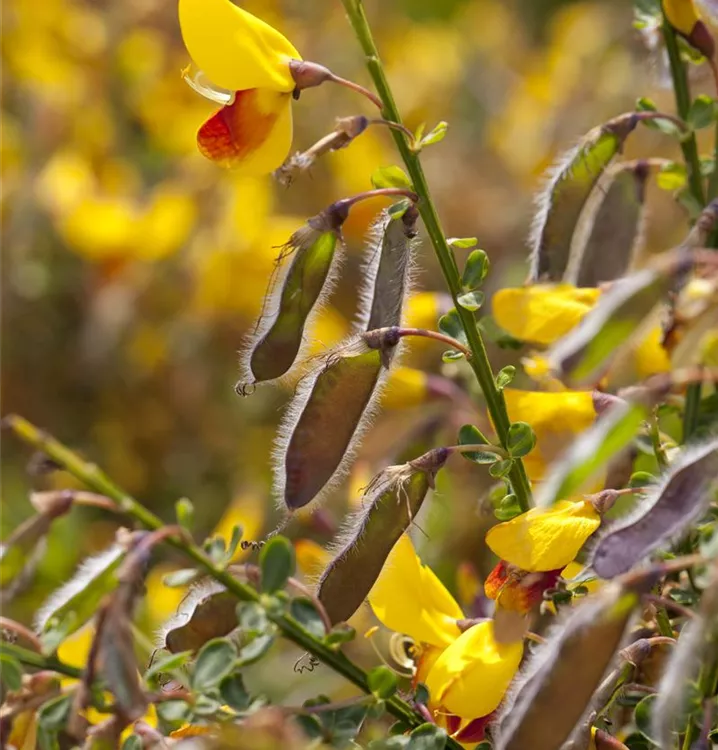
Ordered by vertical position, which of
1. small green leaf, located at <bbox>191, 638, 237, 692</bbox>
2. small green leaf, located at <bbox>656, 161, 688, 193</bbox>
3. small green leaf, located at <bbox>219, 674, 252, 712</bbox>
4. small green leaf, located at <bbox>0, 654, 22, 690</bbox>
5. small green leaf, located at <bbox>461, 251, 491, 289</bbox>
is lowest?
small green leaf, located at <bbox>219, 674, 252, 712</bbox>

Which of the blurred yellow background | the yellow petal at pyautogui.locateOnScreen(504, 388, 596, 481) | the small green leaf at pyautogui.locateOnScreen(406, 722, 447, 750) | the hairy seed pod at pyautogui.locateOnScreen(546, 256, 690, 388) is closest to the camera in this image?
the hairy seed pod at pyautogui.locateOnScreen(546, 256, 690, 388)

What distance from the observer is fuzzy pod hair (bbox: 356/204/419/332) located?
60 centimetres

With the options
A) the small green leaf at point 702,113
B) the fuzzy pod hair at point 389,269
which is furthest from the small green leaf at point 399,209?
the small green leaf at point 702,113

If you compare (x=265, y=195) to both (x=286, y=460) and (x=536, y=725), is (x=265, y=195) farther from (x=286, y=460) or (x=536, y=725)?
(x=536, y=725)

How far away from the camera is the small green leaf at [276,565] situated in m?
0.50

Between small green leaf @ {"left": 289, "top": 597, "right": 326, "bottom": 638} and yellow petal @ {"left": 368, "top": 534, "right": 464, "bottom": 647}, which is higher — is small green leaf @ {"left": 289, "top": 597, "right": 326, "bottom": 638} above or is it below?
above

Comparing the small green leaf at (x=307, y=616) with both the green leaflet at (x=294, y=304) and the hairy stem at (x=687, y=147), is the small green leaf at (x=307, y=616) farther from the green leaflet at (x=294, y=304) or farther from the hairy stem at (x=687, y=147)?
the hairy stem at (x=687, y=147)

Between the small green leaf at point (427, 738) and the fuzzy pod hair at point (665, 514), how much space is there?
0.11m

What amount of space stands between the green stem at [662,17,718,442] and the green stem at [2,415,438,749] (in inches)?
10.4

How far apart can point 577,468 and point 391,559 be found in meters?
0.21

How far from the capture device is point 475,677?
560 millimetres

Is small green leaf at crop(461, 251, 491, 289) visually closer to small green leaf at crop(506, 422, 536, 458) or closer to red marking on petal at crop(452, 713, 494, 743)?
small green leaf at crop(506, 422, 536, 458)

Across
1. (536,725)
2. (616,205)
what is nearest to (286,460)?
(536,725)

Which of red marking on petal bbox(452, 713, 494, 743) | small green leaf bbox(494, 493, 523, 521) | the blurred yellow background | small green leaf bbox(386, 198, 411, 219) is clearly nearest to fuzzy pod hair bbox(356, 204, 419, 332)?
small green leaf bbox(386, 198, 411, 219)
